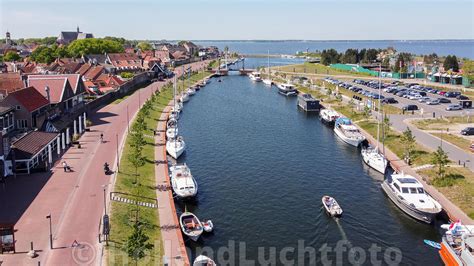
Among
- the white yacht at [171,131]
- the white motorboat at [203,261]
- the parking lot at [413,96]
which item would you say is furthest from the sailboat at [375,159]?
the white motorboat at [203,261]

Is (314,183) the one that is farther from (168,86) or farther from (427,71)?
(427,71)

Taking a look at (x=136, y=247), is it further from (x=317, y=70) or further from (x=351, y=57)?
(x=351, y=57)

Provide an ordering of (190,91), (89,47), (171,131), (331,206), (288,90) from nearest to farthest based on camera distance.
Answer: (331,206)
(171,131)
(190,91)
(288,90)
(89,47)

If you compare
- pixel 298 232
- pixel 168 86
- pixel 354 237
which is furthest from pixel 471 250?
pixel 168 86

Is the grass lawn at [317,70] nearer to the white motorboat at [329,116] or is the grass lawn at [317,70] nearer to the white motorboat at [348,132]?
the white motorboat at [329,116]

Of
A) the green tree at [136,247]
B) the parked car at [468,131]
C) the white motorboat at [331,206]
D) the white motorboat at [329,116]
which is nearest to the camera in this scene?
the green tree at [136,247]

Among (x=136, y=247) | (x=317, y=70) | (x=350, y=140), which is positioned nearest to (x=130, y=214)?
(x=136, y=247)

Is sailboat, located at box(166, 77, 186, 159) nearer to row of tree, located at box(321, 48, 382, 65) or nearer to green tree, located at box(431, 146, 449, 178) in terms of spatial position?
green tree, located at box(431, 146, 449, 178)
